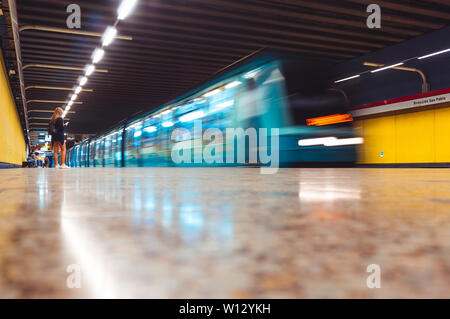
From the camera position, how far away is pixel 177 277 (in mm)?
285

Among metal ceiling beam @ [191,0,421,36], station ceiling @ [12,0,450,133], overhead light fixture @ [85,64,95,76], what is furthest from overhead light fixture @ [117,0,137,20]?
overhead light fixture @ [85,64,95,76]

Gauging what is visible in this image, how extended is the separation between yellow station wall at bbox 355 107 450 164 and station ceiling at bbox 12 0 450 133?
2.76 meters

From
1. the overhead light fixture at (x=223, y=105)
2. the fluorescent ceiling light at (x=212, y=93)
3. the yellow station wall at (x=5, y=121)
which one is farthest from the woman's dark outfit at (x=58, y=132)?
the overhead light fixture at (x=223, y=105)

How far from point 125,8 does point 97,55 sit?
12.8ft

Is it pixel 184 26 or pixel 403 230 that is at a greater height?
pixel 184 26

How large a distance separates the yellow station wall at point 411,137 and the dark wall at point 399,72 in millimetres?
937

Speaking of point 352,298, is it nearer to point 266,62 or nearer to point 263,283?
point 263,283

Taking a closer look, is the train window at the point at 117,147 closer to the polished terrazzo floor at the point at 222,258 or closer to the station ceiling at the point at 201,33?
the station ceiling at the point at 201,33

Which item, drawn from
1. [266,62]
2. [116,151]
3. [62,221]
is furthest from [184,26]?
[62,221]

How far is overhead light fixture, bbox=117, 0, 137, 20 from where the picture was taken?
8.20 metres

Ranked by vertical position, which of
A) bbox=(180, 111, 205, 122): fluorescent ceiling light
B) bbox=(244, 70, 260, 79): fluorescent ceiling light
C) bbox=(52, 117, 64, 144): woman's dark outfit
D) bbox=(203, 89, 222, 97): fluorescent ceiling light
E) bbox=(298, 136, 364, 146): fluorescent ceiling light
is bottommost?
bbox=(298, 136, 364, 146): fluorescent ceiling light

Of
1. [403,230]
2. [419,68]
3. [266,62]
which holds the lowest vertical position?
[403,230]

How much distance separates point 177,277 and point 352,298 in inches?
5.2

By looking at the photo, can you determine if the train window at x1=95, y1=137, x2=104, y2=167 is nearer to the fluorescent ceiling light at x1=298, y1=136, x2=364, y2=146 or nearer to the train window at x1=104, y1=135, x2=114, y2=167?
the train window at x1=104, y1=135, x2=114, y2=167
